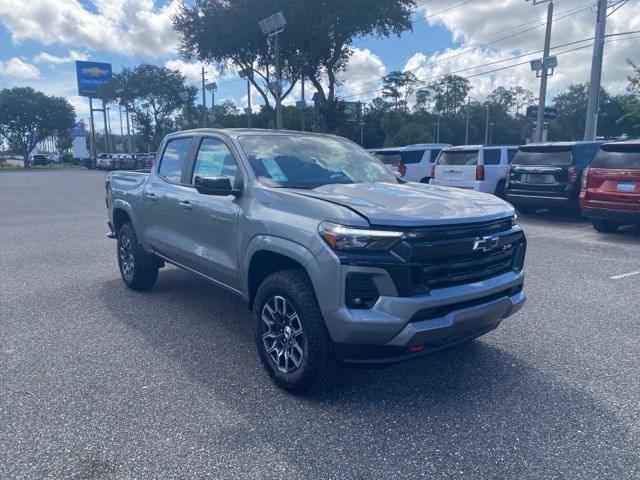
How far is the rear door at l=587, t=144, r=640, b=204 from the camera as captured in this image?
342 inches

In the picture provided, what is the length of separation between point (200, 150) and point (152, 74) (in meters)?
60.5

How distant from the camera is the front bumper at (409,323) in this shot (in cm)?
297

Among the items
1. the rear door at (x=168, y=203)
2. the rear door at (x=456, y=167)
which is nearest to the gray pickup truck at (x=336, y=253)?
the rear door at (x=168, y=203)

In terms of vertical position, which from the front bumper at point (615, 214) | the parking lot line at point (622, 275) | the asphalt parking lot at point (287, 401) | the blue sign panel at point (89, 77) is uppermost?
the blue sign panel at point (89, 77)

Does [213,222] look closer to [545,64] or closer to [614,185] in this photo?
[614,185]

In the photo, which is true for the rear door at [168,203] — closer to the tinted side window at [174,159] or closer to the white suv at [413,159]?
the tinted side window at [174,159]

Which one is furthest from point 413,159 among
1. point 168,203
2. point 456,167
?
point 168,203

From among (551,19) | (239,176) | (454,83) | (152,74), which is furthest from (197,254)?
(454,83)

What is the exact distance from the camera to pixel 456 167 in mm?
13453

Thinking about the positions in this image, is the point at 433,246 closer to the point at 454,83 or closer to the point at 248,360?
the point at 248,360

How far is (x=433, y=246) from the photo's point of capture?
3098 millimetres

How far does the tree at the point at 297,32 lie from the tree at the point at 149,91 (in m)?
28.7

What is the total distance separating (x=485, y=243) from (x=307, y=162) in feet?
5.63

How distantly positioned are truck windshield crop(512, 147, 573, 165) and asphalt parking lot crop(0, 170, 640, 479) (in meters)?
5.91
